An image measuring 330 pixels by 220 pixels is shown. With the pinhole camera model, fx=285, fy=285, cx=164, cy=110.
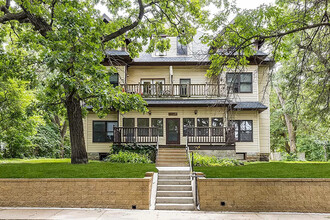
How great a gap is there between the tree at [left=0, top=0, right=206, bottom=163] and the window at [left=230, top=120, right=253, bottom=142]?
855 cm

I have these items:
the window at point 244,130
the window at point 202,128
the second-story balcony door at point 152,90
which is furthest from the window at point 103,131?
the window at point 244,130

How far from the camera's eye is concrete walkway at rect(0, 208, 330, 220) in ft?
26.2

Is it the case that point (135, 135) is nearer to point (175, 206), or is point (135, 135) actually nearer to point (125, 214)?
point (175, 206)

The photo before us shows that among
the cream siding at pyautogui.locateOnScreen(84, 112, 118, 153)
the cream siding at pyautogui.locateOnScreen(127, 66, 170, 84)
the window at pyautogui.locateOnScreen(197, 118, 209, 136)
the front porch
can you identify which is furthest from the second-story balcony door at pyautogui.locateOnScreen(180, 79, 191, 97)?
the cream siding at pyautogui.locateOnScreen(84, 112, 118, 153)

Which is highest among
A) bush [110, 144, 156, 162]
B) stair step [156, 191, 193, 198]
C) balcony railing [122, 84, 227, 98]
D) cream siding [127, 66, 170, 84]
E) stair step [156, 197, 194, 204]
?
cream siding [127, 66, 170, 84]

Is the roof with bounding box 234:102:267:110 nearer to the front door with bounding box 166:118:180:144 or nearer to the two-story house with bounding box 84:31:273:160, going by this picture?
the two-story house with bounding box 84:31:273:160

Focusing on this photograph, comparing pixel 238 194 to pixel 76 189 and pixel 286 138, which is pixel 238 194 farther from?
pixel 286 138

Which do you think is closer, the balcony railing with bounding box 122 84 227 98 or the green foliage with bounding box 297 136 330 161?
the balcony railing with bounding box 122 84 227 98

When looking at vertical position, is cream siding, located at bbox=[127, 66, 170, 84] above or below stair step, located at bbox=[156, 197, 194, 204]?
above

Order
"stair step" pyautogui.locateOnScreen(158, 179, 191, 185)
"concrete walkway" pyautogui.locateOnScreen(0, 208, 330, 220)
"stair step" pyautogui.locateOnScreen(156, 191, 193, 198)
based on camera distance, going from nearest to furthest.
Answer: "concrete walkway" pyautogui.locateOnScreen(0, 208, 330, 220)
"stair step" pyautogui.locateOnScreen(156, 191, 193, 198)
"stair step" pyautogui.locateOnScreen(158, 179, 191, 185)

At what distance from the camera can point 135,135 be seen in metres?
18.8

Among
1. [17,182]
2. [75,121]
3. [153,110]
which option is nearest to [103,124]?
[153,110]

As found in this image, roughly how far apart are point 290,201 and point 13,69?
449 inches

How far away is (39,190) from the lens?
362 inches
